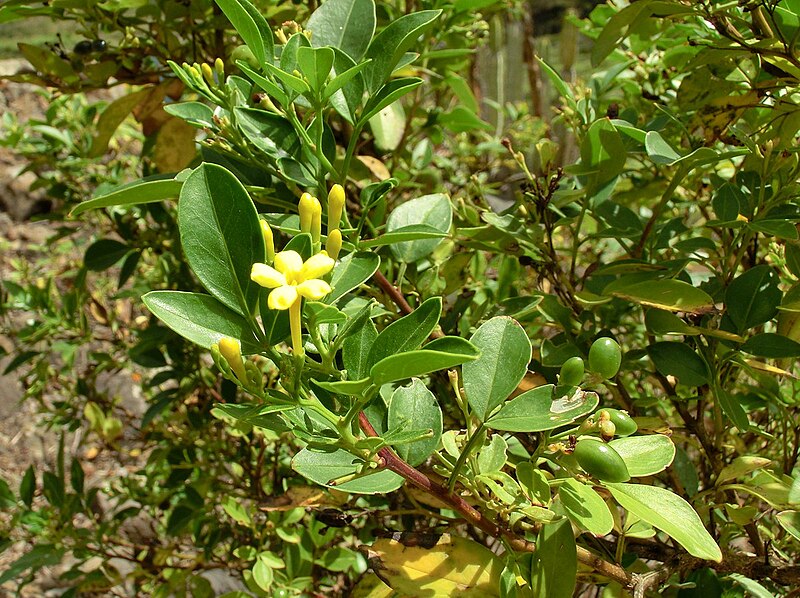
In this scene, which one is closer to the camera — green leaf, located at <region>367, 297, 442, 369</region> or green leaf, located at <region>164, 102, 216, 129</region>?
green leaf, located at <region>367, 297, 442, 369</region>

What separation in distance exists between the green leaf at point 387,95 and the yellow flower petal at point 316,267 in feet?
0.59

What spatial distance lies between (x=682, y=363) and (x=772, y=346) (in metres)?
0.08

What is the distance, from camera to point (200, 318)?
411 mm

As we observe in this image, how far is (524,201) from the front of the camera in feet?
2.31

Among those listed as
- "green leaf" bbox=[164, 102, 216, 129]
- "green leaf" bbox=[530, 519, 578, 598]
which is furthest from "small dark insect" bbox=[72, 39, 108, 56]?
"green leaf" bbox=[530, 519, 578, 598]

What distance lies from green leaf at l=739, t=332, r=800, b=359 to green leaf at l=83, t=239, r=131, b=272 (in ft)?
2.98

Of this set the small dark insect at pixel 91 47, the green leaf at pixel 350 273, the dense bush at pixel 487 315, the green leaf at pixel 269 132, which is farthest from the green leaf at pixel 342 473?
the small dark insect at pixel 91 47

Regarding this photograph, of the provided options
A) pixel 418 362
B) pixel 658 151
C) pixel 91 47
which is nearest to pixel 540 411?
pixel 418 362

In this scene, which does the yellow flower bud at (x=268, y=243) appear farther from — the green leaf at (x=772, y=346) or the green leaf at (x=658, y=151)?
the green leaf at (x=772, y=346)

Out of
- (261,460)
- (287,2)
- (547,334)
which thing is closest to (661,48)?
(547,334)

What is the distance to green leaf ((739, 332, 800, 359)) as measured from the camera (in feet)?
1.95

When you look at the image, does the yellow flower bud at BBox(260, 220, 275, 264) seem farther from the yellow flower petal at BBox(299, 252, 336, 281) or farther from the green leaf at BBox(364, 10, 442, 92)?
the green leaf at BBox(364, 10, 442, 92)

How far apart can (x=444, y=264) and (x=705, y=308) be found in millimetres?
281

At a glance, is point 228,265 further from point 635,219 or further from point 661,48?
point 661,48
